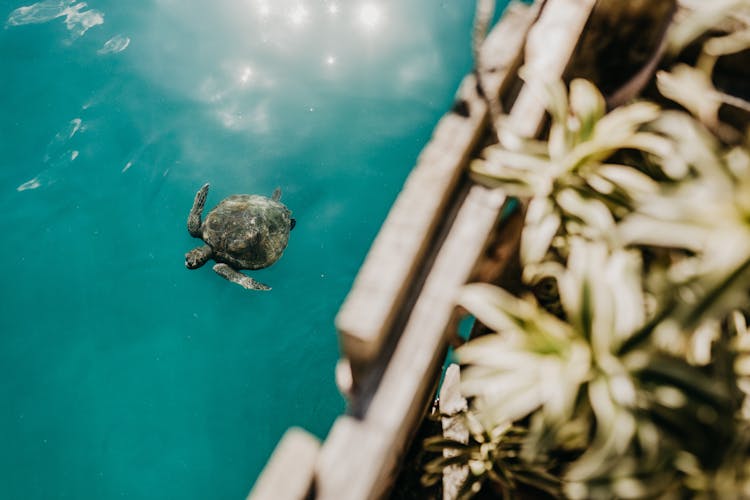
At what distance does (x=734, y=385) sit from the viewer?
1446 mm

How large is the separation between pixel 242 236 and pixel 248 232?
0.09 meters

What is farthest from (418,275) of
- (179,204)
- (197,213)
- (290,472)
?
(179,204)

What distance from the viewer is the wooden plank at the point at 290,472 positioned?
1308 millimetres

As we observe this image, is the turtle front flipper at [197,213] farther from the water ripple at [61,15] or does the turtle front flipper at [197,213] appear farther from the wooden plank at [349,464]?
the wooden plank at [349,464]

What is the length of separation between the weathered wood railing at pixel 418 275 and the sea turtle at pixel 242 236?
3.71m

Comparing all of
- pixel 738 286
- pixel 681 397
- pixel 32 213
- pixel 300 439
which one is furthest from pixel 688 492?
pixel 32 213

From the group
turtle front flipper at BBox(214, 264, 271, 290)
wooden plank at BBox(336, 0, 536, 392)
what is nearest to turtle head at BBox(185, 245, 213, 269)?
turtle front flipper at BBox(214, 264, 271, 290)

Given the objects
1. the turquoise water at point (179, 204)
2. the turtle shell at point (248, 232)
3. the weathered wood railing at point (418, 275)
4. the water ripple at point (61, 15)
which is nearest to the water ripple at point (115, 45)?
the turquoise water at point (179, 204)

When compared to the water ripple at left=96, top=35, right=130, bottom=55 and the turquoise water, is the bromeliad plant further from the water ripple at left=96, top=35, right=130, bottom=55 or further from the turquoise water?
the water ripple at left=96, top=35, right=130, bottom=55

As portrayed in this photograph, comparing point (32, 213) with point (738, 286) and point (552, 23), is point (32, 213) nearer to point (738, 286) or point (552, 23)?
point (552, 23)

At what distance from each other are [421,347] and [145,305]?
4.74 m

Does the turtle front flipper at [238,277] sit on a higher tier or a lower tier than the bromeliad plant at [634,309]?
lower

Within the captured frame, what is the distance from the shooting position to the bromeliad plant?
3.96 ft

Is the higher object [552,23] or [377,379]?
[552,23]
